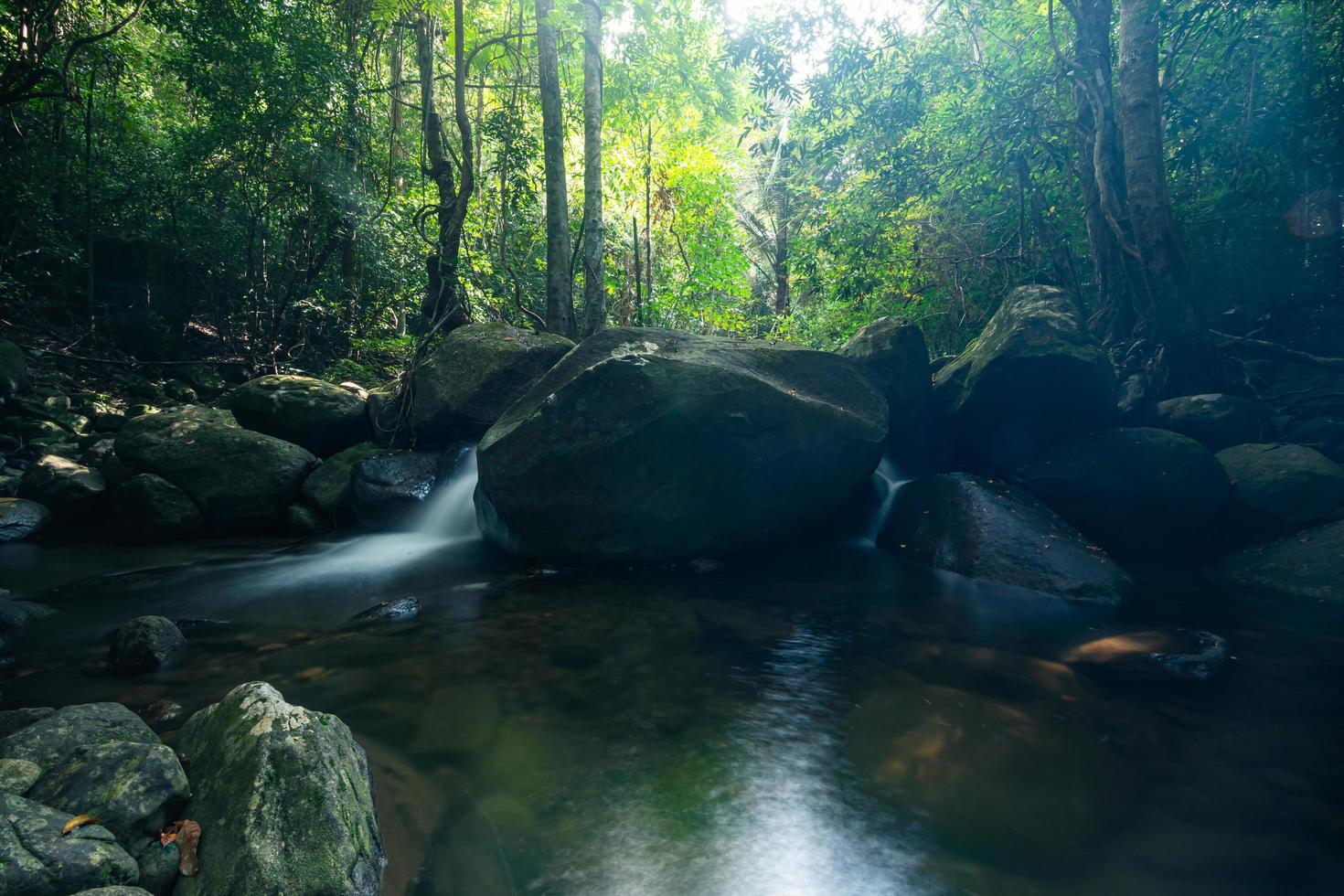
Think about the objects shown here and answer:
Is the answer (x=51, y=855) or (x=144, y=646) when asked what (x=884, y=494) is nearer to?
(x=144, y=646)

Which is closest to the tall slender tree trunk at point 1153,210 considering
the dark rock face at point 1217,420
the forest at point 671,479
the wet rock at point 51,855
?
the forest at point 671,479

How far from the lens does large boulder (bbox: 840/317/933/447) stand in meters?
8.70

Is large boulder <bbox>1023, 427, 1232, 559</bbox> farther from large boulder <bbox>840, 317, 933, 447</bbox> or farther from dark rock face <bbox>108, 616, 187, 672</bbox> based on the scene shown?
dark rock face <bbox>108, 616, 187, 672</bbox>

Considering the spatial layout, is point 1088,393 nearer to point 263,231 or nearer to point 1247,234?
point 1247,234

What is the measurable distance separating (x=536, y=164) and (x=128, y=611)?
10.7 metres

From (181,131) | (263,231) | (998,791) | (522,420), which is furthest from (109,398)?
(998,791)

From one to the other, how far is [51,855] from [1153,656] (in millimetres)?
5961

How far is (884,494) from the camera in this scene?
9039 millimetres

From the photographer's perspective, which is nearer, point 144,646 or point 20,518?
point 144,646

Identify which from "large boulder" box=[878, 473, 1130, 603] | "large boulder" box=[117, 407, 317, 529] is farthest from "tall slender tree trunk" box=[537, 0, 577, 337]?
"large boulder" box=[878, 473, 1130, 603]

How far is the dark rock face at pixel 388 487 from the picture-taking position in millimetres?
9195

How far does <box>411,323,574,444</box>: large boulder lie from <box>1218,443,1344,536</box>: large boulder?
27.6 feet

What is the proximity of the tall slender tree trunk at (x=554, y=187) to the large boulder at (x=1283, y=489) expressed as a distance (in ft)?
30.9

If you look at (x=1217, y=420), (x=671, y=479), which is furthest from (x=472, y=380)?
(x=1217, y=420)
